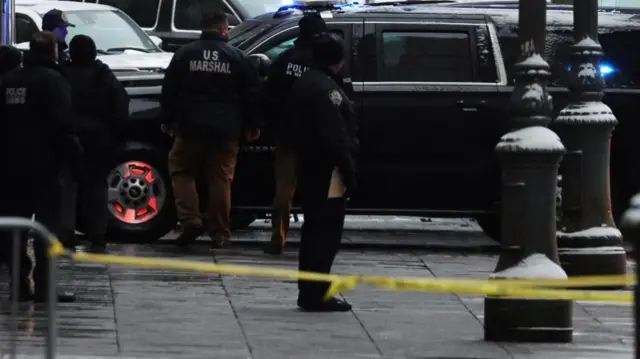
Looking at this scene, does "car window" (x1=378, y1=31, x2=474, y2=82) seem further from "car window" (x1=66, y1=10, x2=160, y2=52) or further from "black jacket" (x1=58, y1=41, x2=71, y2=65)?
"car window" (x1=66, y1=10, x2=160, y2=52)

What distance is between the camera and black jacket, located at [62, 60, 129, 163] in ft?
44.4

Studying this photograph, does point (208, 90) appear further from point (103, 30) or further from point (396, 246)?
point (103, 30)

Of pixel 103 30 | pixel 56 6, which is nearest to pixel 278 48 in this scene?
pixel 103 30

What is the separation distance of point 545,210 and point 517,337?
0.74m

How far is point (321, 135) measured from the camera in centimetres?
1107

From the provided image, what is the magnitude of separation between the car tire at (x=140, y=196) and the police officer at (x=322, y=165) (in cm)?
Result: 340

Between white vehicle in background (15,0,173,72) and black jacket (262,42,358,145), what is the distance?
4.47 m

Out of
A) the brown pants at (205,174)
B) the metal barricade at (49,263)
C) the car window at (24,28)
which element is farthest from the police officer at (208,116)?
the metal barricade at (49,263)

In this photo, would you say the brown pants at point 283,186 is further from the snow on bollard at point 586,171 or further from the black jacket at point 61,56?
the snow on bollard at point 586,171

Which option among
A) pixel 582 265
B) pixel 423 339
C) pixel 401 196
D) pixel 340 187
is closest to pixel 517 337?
pixel 423 339

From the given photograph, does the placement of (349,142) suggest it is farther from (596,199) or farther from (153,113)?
(153,113)

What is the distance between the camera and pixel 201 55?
551 inches

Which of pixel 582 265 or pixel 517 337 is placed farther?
pixel 582 265

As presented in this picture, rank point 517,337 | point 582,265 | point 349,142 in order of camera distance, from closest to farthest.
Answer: point 517,337 → point 349,142 → point 582,265
